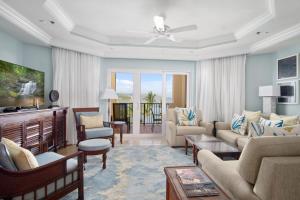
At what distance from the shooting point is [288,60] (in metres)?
4.15

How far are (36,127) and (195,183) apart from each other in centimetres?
291

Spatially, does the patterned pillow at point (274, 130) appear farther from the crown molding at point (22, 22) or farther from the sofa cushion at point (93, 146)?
the crown molding at point (22, 22)

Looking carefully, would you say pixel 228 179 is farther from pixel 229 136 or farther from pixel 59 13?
pixel 59 13

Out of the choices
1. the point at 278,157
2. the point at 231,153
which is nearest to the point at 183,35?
the point at 231,153

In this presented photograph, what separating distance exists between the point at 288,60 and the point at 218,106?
6.34 ft

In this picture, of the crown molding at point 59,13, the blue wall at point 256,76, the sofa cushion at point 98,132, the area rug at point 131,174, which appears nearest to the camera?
the area rug at point 131,174

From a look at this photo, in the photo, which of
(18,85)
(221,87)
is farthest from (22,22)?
(221,87)

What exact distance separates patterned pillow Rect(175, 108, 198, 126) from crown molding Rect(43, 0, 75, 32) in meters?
3.16

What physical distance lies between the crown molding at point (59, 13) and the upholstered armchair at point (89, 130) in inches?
73.6

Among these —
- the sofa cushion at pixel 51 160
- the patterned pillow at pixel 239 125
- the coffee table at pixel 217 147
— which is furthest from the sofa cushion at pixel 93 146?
the patterned pillow at pixel 239 125

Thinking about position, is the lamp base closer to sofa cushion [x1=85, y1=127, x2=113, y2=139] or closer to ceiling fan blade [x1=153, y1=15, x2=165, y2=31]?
ceiling fan blade [x1=153, y1=15, x2=165, y2=31]

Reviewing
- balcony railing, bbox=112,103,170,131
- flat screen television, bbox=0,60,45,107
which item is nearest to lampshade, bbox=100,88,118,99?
balcony railing, bbox=112,103,170,131

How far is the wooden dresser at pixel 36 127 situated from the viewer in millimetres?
2512

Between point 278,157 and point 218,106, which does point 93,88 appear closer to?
point 218,106
